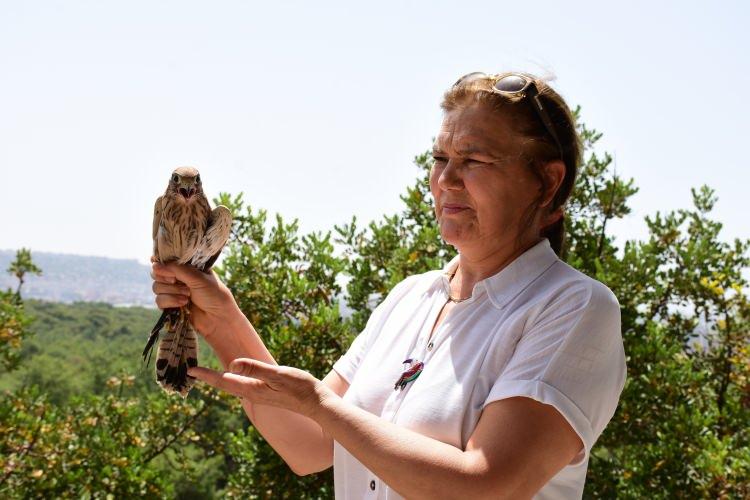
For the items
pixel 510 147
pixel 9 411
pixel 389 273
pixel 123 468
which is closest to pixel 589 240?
pixel 389 273

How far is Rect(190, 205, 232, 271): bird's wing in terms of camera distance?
7.98 feet

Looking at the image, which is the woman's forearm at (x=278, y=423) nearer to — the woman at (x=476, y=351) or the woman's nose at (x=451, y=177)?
the woman at (x=476, y=351)

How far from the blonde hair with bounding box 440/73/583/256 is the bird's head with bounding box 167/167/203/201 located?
36.2 inches

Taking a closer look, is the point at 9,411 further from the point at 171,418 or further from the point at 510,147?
the point at 510,147

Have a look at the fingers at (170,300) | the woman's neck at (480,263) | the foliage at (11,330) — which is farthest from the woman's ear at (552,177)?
the foliage at (11,330)

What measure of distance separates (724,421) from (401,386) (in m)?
3.94

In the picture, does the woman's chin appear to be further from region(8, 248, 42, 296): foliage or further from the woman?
region(8, 248, 42, 296): foliage

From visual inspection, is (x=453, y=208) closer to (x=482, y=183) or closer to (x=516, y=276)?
(x=482, y=183)

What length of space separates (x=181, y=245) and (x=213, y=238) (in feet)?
0.42

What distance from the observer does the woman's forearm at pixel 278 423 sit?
236 centimetres

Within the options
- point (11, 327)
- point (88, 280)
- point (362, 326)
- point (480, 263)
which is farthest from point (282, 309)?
point (88, 280)

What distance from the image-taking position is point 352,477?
2047 millimetres

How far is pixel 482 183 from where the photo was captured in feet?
6.53

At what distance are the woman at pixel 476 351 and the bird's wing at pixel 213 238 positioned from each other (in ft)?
0.31
